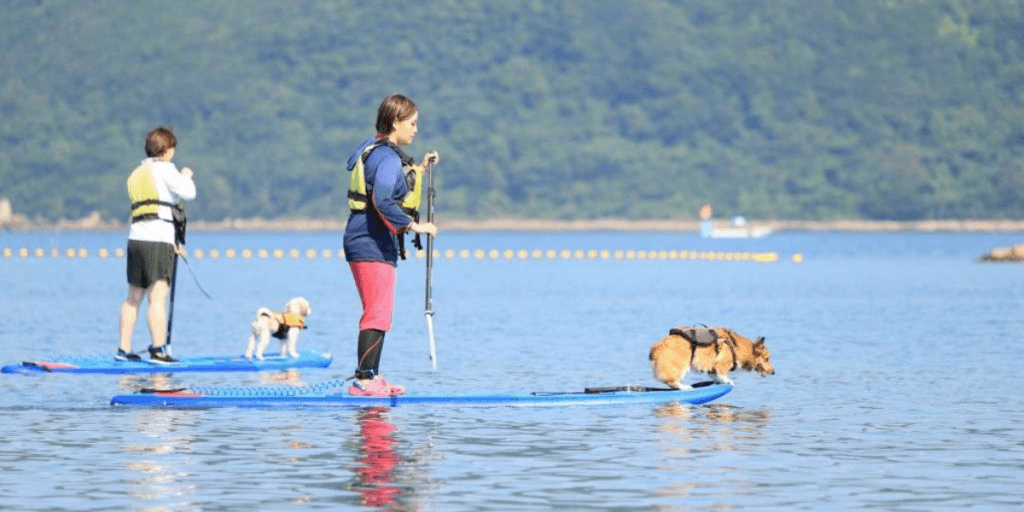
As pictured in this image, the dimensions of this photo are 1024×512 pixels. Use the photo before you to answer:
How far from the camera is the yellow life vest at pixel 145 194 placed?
808 inches

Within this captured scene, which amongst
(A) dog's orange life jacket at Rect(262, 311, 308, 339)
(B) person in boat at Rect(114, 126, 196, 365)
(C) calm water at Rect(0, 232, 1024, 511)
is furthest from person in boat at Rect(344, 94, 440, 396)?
(A) dog's orange life jacket at Rect(262, 311, 308, 339)

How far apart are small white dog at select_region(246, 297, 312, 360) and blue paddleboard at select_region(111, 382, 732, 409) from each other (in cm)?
493

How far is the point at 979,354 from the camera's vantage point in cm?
2586

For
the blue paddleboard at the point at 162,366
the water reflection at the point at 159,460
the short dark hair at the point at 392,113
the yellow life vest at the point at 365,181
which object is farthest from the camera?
the blue paddleboard at the point at 162,366

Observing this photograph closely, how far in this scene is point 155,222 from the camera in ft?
68.1

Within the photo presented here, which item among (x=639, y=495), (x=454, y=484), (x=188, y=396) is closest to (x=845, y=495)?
(x=639, y=495)

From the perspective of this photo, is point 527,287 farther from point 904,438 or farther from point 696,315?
point 904,438

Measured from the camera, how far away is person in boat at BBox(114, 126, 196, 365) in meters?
20.5

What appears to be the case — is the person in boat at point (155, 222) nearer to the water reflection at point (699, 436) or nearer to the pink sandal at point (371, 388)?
the pink sandal at point (371, 388)

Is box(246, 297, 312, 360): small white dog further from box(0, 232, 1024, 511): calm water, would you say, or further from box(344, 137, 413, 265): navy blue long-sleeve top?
box(344, 137, 413, 265): navy blue long-sleeve top

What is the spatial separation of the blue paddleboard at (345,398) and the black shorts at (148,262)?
3.38 metres

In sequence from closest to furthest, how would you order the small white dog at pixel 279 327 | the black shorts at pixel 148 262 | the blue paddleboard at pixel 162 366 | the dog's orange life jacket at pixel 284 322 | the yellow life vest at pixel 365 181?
the yellow life vest at pixel 365 181 → the black shorts at pixel 148 262 → the blue paddleboard at pixel 162 366 → the small white dog at pixel 279 327 → the dog's orange life jacket at pixel 284 322

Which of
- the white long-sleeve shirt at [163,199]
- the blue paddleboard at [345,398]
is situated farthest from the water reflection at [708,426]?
the white long-sleeve shirt at [163,199]

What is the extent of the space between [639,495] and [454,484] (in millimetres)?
1195
